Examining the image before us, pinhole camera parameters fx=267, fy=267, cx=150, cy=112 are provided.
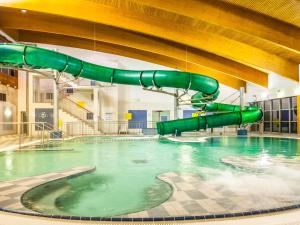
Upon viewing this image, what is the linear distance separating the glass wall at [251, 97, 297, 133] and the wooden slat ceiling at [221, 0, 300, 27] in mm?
7542

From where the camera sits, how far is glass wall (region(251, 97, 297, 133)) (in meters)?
15.6

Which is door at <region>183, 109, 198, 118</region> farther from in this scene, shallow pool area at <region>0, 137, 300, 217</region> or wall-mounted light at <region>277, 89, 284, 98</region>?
shallow pool area at <region>0, 137, 300, 217</region>

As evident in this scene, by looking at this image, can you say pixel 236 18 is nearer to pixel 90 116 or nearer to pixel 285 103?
pixel 285 103

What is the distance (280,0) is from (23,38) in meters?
13.0

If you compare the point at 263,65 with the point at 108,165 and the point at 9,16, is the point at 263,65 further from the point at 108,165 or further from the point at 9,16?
the point at 9,16

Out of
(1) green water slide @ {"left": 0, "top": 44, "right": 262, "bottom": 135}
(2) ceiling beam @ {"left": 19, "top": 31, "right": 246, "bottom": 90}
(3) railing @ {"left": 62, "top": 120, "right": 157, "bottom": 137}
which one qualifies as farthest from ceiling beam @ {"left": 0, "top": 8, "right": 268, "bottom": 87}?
(3) railing @ {"left": 62, "top": 120, "right": 157, "bottom": 137}

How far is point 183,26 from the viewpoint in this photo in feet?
38.5

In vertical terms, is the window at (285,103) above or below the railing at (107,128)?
above

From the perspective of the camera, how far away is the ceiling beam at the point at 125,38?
40.5 feet

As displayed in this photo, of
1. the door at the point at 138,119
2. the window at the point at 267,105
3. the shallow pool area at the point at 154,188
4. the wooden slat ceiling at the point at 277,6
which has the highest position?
the wooden slat ceiling at the point at 277,6

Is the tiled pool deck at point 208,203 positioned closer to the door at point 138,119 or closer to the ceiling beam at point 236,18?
the ceiling beam at point 236,18

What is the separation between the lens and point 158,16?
35.0 feet

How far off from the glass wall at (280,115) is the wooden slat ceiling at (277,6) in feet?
24.7

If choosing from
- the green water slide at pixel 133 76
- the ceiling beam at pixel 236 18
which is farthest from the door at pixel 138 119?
the ceiling beam at pixel 236 18
